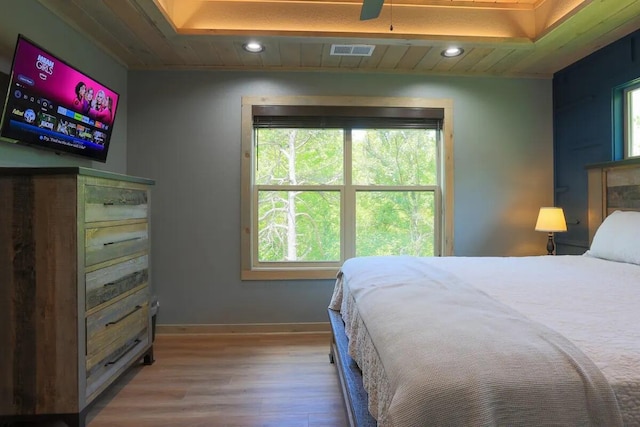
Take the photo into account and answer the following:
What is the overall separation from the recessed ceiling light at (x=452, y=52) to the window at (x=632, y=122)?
1325 millimetres

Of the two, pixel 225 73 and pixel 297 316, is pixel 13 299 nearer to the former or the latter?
pixel 297 316

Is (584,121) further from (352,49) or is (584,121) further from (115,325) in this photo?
(115,325)

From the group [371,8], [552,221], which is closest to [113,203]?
[371,8]

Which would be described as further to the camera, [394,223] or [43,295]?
[394,223]

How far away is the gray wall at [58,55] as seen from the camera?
1933 millimetres

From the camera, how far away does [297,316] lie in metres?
3.19

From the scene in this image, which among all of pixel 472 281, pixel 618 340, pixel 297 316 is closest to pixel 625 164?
pixel 472 281

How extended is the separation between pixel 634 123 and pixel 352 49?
7.58 feet

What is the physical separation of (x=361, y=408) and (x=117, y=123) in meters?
3.00

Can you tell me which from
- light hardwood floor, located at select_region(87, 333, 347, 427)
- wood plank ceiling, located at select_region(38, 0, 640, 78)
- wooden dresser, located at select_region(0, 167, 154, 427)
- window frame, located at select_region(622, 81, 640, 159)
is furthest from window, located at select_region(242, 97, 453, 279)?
wooden dresser, located at select_region(0, 167, 154, 427)

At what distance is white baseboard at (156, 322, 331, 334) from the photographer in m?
3.12

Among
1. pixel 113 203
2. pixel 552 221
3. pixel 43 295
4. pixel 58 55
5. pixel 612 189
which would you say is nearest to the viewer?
pixel 43 295

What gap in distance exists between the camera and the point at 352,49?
9.08 feet

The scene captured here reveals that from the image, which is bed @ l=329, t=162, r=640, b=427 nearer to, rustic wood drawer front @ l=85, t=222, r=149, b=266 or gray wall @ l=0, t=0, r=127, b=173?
rustic wood drawer front @ l=85, t=222, r=149, b=266
